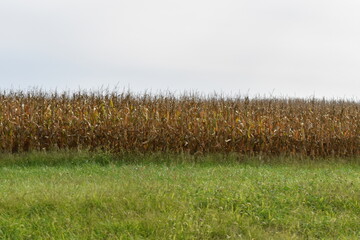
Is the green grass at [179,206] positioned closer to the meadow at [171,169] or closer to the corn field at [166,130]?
the meadow at [171,169]

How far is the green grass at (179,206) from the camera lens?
813 cm

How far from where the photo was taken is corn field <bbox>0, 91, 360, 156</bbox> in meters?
16.4

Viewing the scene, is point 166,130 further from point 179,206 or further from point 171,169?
point 179,206

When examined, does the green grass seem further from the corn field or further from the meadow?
Answer: the corn field

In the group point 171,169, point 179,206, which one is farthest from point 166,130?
point 179,206

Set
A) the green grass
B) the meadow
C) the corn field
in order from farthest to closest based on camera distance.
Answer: the corn field, the meadow, the green grass

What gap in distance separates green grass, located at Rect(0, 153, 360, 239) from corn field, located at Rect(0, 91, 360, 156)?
11.7ft

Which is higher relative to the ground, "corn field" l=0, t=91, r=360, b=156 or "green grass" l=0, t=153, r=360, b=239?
"corn field" l=0, t=91, r=360, b=156

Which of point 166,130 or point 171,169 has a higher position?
point 166,130

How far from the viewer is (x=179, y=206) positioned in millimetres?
8930

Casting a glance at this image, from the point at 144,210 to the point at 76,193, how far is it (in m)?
1.79

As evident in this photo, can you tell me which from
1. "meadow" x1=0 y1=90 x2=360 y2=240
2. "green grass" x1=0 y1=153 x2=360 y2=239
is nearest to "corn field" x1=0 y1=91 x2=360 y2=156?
"meadow" x1=0 y1=90 x2=360 y2=240

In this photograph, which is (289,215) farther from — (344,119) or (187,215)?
(344,119)

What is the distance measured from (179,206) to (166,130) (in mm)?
7598
